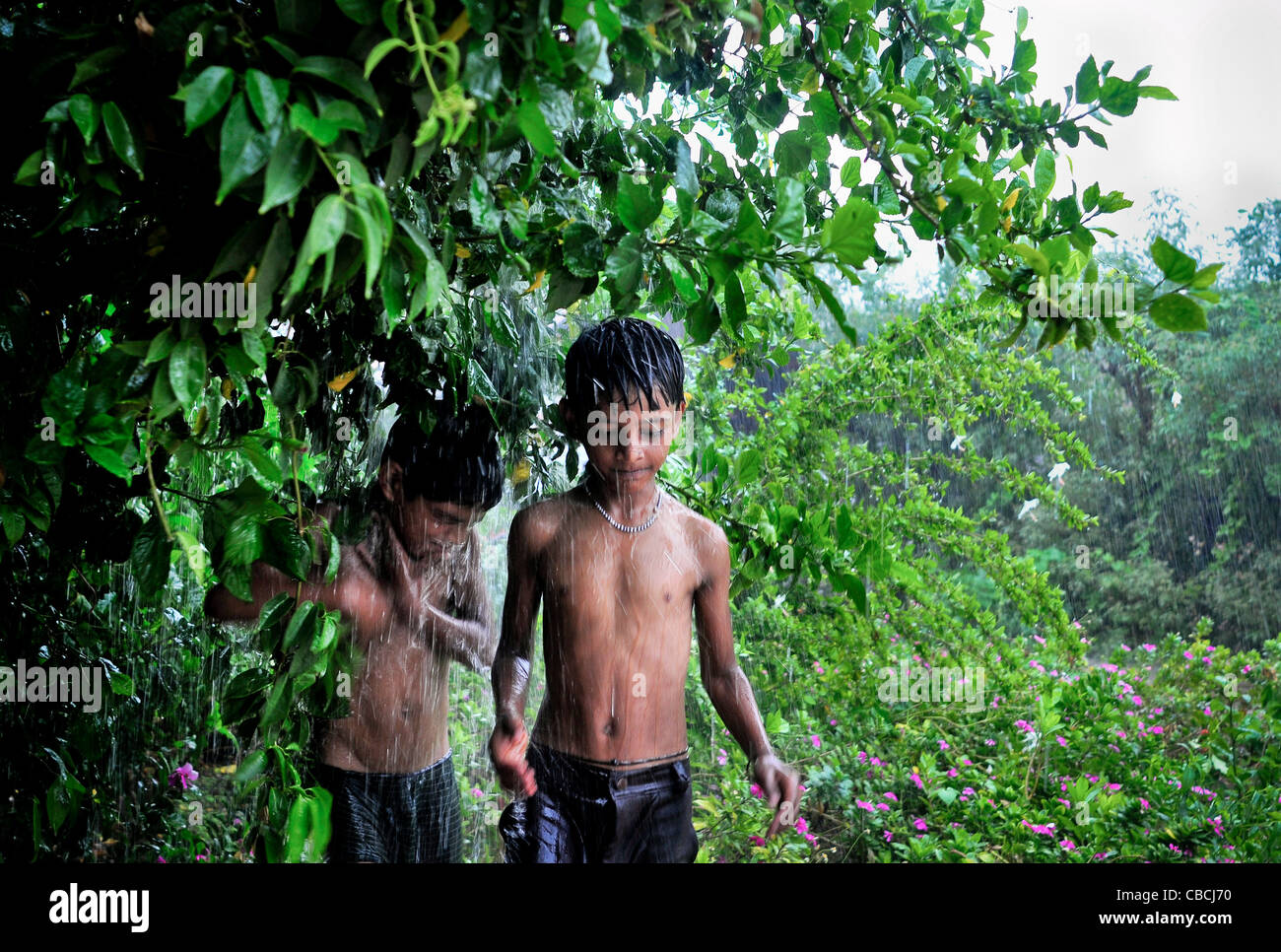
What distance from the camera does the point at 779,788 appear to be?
1.46 metres

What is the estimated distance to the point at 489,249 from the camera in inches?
49.9

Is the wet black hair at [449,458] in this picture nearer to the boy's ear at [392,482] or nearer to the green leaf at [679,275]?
the boy's ear at [392,482]

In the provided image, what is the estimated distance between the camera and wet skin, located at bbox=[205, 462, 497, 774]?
1635 millimetres

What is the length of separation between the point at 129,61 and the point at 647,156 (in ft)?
2.04

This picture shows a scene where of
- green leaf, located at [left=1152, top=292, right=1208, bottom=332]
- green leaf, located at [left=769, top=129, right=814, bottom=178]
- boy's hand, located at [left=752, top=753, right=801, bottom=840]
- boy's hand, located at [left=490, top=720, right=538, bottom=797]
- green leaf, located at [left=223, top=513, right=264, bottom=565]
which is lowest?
boy's hand, located at [left=752, top=753, right=801, bottom=840]

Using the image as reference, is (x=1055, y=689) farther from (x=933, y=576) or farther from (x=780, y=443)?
Answer: (x=780, y=443)

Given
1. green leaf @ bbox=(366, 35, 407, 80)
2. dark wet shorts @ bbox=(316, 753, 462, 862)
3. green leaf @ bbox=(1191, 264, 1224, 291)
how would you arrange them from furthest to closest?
dark wet shorts @ bbox=(316, 753, 462, 862) < green leaf @ bbox=(1191, 264, 1224, 291) < green leaf @ bbox=(366, 35, 407, 80)

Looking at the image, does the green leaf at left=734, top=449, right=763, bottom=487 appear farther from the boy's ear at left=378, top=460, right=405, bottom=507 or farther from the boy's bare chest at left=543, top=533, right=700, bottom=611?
the boy's ear at left=378, top=460, right=405, bottom=507

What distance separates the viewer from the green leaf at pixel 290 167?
29.0 inches

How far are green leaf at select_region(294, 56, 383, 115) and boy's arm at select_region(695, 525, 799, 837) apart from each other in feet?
2.98

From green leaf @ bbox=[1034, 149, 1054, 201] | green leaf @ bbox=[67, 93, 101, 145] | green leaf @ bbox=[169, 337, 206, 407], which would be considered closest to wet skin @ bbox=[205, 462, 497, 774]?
green leaf @ bbox=[169, 337, 206, 407]

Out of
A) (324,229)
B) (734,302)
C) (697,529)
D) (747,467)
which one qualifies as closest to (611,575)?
(697,529)
